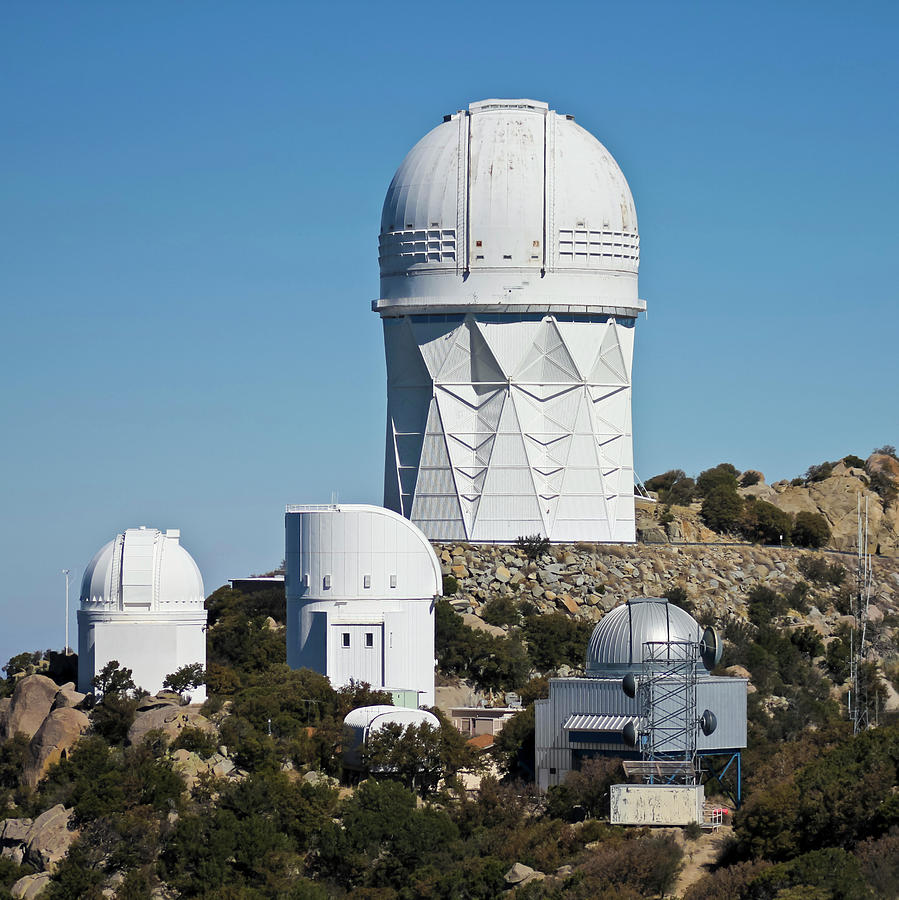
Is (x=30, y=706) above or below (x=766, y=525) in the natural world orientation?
below

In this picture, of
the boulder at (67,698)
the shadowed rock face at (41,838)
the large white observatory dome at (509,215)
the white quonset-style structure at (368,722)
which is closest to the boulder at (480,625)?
the white quonset-style structure at (368,722)

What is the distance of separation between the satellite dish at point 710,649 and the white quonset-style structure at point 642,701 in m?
0.08

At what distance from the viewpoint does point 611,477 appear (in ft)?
275

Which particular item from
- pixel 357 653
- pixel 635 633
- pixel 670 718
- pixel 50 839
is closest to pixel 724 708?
pixel 670 718

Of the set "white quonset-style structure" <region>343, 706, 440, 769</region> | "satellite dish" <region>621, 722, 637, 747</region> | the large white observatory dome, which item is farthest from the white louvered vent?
"satellite dish" <region>621, 722, 637, 747</region>

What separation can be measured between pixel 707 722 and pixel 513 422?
75.3ft

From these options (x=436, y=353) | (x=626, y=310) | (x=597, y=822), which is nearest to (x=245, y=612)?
(x=436, y=353)

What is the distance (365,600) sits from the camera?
235ft

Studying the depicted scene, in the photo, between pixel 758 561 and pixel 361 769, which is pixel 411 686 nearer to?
pixel 361 769

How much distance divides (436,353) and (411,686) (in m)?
14.9

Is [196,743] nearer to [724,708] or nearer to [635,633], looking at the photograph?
[635,633]

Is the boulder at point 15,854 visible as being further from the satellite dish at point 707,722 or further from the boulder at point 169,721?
the satellite dish at point 707,722

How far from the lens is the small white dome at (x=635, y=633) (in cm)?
6331

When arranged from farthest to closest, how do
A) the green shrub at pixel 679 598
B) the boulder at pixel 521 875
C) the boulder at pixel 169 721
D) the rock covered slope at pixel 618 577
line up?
the rock covered slope at pixel 618 577
the green shrub at pixel 679 598
the boulder at pixel 169 721
the boulder at pixel 521 875
